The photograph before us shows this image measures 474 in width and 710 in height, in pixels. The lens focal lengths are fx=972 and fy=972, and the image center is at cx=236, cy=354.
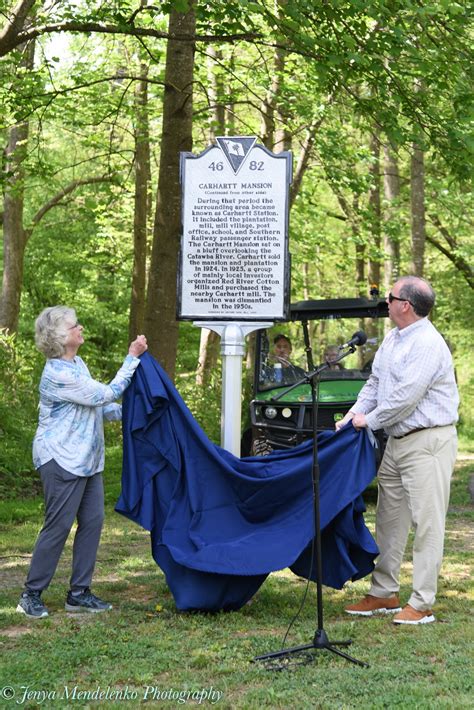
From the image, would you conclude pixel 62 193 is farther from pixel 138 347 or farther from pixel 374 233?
pixel 138 347

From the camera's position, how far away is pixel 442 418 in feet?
21.5

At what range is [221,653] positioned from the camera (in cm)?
579

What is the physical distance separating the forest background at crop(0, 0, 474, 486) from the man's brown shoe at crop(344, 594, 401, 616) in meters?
5.18

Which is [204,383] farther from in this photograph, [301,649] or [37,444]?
[301,649]

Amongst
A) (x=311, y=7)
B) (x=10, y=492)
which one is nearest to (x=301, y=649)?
(x=311, y=7)

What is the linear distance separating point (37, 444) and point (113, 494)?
281 inches

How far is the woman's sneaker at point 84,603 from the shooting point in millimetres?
6895

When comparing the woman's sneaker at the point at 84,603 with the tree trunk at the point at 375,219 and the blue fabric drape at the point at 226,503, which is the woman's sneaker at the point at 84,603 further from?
the tree trunk at the point at 375,219

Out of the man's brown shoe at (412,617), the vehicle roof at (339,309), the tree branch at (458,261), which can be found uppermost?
the tree branch at (458,261)

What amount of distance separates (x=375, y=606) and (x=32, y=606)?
241 centimetres

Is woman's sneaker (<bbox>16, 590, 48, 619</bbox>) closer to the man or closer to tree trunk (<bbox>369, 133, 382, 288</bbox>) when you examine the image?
the man

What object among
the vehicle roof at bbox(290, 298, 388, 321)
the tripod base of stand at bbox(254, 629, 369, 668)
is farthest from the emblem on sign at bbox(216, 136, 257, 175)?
the vehicle roof at bbox(290, 298, 388, 321)

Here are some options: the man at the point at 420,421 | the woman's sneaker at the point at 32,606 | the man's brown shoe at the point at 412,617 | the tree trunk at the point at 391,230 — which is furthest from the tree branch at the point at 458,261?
the woman's sneaker at the point at 32,606

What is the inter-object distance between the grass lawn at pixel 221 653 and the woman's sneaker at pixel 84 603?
87 mm
